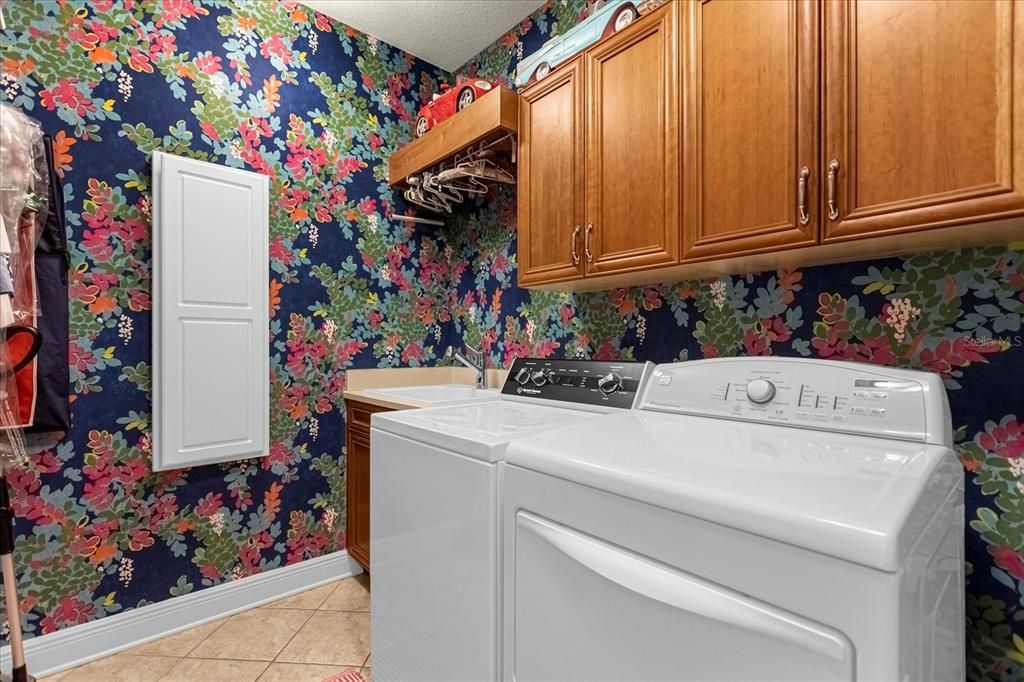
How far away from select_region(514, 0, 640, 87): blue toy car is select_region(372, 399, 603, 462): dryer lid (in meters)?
1.20

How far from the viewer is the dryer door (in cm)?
63

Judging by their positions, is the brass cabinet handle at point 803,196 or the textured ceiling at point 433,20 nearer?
the brass cabinet handle at point 803,196

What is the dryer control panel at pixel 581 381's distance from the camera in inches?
59.3

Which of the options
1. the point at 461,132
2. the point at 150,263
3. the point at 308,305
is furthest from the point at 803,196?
the point at 150,263

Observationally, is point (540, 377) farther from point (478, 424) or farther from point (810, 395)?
point (810, 395)

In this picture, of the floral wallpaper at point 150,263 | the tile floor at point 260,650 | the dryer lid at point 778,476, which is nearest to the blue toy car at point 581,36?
the floral wallpaper at point 150,263

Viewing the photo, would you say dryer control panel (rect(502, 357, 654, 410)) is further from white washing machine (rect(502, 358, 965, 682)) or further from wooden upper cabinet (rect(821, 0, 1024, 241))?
wooden upper cabinet (rect(821, 0, 1024, 241))

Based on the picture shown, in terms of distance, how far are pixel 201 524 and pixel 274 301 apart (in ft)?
3.21

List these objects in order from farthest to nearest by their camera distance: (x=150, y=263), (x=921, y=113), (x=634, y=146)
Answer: (x=150, y=263) → (x=634, y=146) → (x=921, y=113)

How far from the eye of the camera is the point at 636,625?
2.63 feet

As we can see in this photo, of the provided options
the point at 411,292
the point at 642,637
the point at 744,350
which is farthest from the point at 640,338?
the point at 411,292

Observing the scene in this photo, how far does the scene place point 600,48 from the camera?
155 cm

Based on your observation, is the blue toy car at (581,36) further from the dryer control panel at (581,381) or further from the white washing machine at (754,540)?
the white washing machine at (754,540)

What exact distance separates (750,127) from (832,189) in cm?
26
